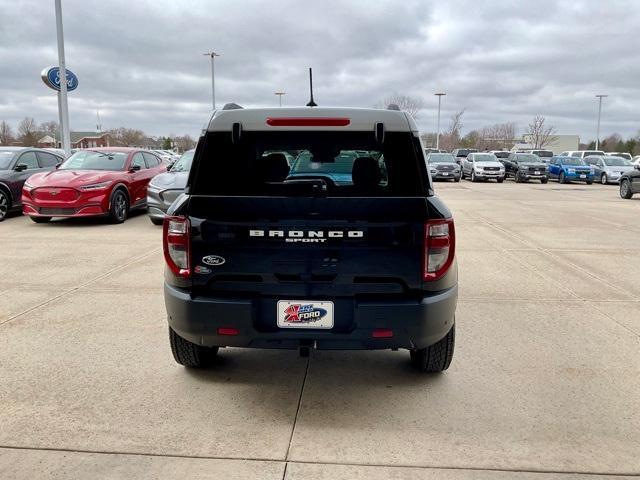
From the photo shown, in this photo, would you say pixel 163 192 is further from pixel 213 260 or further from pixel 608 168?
pixel 608 168

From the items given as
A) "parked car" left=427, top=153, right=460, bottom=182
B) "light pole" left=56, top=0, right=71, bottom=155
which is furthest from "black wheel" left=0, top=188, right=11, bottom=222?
"parked car" left=427, top=153, right=460, bottom=182

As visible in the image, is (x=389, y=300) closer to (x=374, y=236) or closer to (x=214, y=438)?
(x=374, y=236)

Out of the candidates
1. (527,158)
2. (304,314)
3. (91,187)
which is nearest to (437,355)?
(304,314)

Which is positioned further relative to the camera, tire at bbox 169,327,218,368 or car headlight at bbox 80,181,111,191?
car headlight at bbox 80,181,111,191

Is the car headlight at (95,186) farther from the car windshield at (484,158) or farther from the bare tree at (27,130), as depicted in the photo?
the bare tree at (27,130)

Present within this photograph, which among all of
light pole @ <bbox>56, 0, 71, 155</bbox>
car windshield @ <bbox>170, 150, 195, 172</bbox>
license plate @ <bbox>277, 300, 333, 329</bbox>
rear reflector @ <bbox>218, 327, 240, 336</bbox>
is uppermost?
light pole @ <bbox>56, 0, 71, 155</bbox>

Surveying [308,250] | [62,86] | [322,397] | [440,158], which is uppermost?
[62,86]

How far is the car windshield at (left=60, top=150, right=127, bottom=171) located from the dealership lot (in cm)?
603

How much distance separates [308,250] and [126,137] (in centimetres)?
9917

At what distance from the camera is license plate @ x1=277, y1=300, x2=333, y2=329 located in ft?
10.3

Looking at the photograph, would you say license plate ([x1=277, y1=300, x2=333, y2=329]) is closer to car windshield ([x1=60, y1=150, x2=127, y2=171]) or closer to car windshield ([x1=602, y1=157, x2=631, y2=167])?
car windshield ([x1=60, y1=150, x2=127, y2=171])

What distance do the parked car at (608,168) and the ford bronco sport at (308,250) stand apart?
99.4 ft

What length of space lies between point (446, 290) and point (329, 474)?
Result: 128cm

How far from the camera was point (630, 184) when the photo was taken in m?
19.0
